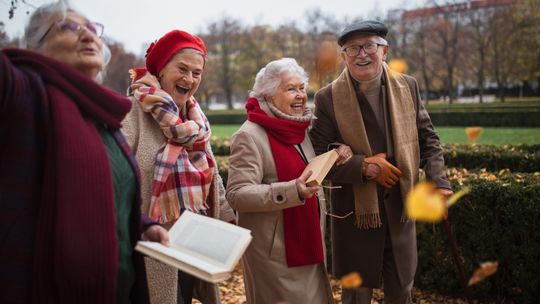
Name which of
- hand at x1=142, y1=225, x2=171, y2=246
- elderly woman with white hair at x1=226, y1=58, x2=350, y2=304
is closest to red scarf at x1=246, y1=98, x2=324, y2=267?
elderly woman with white hair at x1=226, y1=58, x2=350, y2=304

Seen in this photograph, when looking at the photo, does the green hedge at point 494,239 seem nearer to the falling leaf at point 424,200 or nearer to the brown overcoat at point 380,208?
the falling leaf at point 424,200

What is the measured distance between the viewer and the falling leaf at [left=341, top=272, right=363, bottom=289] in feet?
11.2

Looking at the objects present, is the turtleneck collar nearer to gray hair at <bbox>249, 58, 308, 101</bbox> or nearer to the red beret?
gray hair at <bbox>249, 58, 308, 101</bbox>

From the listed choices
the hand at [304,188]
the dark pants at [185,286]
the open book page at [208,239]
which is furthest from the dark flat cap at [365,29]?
the dark pants at [185,286]

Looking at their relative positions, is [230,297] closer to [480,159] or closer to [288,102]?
[288,102]

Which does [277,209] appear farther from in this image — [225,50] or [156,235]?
[225,50]

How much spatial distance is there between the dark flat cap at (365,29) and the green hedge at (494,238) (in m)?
1.86

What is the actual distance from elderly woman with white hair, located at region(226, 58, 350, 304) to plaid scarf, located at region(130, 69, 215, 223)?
0.27 m

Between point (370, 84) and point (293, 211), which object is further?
point (370, 84)

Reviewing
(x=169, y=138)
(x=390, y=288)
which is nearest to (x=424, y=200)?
(x=390, y=288)

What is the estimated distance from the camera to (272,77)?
313 cm

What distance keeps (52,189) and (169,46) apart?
150 centimetres

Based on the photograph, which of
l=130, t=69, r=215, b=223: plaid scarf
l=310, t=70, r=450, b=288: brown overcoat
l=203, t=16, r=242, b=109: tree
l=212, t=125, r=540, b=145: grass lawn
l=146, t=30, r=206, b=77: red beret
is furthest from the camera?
l=203, t=16, r=242, b=109: tree

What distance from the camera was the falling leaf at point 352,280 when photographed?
11.2ft
